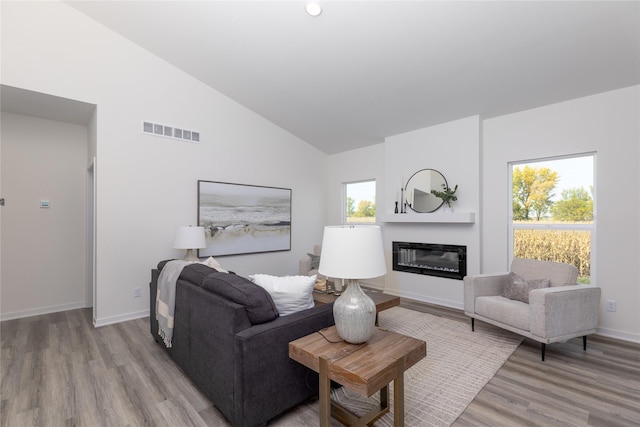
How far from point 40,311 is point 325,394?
4370 millimetres

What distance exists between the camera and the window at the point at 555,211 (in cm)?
330

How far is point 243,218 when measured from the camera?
4.68 meters

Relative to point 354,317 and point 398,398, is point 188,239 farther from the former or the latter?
point 398,398

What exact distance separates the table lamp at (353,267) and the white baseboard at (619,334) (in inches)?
124

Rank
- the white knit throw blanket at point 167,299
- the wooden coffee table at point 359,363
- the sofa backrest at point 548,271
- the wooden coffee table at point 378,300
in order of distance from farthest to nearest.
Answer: the wooden coffee table at point 378,300
the sofa backrest at point 548,271
the white knit throw blanket at point 167,299
the wooden coffee table at point 359,363

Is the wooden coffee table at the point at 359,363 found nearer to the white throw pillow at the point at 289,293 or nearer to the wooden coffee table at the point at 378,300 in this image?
the white throw pillow at the point at 289,293

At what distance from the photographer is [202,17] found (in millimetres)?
3111

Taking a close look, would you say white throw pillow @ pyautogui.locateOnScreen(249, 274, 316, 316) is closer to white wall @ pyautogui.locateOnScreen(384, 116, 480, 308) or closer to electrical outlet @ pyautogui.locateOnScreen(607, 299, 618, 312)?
white wall @ pyautogui.locateOnScreen(384, 116, 480, 308)

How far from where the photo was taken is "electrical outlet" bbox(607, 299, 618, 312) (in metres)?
3.05

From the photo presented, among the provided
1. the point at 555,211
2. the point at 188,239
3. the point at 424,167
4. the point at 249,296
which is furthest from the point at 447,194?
the point at 188,239

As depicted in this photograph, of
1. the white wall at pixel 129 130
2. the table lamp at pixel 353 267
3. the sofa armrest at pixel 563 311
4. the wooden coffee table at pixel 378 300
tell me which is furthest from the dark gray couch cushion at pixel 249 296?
the white wall at pixel 129 130

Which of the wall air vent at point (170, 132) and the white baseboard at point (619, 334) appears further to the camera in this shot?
the wall air vent at point (170, 132)

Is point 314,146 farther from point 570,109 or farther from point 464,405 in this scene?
point 464,405

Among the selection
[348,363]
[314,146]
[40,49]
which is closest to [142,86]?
[40,49]
